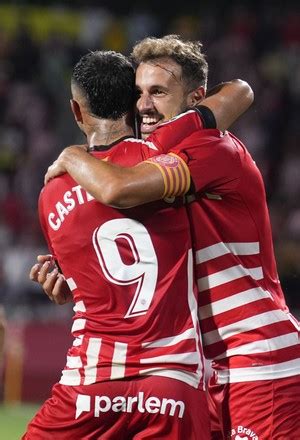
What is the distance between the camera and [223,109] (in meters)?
4.68

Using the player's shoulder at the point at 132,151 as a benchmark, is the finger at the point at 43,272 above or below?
below

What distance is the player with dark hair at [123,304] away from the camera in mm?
4281

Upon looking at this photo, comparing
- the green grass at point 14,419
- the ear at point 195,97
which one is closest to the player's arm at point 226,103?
the ear at point 195,97

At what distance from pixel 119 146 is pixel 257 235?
2.33 feet

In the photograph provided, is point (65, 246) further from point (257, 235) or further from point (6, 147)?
point (6, 147)

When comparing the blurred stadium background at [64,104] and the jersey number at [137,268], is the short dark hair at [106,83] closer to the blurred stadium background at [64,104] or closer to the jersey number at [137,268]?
the jersey number at [137,268]

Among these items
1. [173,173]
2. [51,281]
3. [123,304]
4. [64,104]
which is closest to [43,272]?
[51,281]

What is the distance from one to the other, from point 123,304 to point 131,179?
0.48m

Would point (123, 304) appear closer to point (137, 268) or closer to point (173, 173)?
point (137, 268)

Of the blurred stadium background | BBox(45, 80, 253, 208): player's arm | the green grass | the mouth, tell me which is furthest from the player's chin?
Result: the blurred stadium background

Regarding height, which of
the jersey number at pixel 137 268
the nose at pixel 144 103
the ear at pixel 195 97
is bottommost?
the jersey number at pixel 137 268

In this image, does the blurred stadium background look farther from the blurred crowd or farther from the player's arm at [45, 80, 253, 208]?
the player's arm at [45, 80, 253, 208]

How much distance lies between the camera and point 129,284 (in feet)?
14.1

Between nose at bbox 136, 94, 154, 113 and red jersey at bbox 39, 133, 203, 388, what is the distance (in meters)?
0.24
